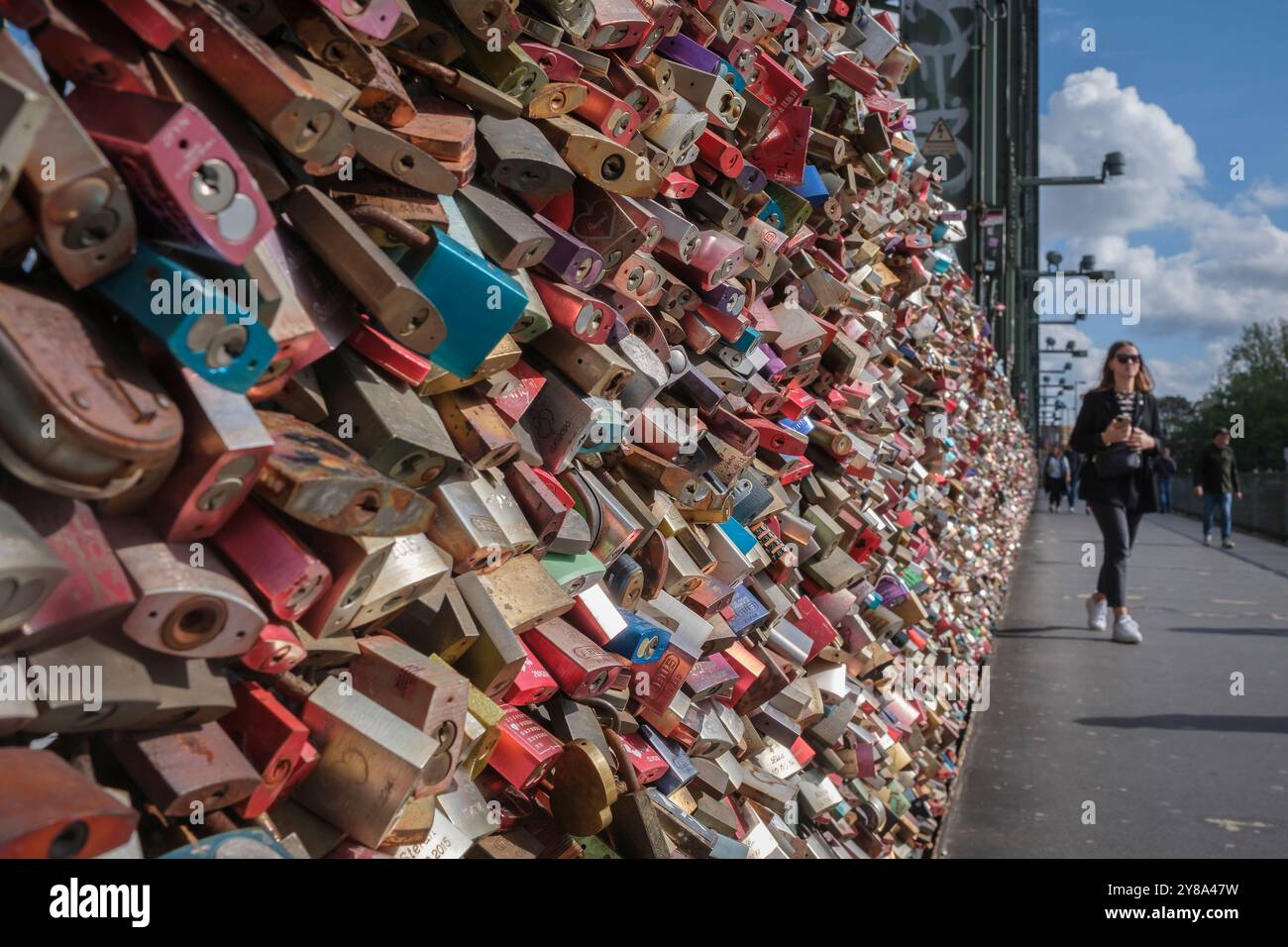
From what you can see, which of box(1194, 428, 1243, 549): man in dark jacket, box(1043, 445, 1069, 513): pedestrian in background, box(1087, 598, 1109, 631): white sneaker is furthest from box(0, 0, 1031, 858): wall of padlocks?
box(1043, 445, 1069, 513): pedestrian in background

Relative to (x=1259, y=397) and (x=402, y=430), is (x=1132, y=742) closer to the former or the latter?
(x=402, y=430)

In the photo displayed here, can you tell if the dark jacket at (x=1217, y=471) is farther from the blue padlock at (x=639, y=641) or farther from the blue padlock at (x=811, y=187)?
the blue padlock at (x=639, y=641)

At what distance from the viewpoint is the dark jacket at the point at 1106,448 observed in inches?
273

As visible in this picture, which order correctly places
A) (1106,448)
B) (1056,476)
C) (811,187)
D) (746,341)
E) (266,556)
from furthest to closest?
(1056,476)
(1106,448)
(811,187)
(746,341)
(266,556)

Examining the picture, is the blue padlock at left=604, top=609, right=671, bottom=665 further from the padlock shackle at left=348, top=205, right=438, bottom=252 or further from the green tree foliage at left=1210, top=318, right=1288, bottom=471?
the green tree foliage at left=1210, top=318, right=1288, bottom=471

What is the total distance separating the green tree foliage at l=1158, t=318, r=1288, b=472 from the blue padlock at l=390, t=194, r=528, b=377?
192ft

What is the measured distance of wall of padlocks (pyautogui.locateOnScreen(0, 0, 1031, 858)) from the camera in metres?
0.78

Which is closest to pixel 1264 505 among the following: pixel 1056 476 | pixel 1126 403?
pixel 1056 476

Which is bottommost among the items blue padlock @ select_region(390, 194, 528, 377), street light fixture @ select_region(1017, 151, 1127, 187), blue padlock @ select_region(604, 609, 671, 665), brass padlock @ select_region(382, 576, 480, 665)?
blue padlock @ select_region(604, 609, 671, 665)

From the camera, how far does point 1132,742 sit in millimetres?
4648

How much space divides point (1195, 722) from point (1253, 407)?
218 ft

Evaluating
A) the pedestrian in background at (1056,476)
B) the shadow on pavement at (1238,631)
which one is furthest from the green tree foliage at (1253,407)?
the shadow on pavement at (1238,631)

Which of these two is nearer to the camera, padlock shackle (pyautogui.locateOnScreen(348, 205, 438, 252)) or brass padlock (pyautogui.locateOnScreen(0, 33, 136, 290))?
brass padlock (pyautogui.locateOnScreen(0, 33, 136, 290))
